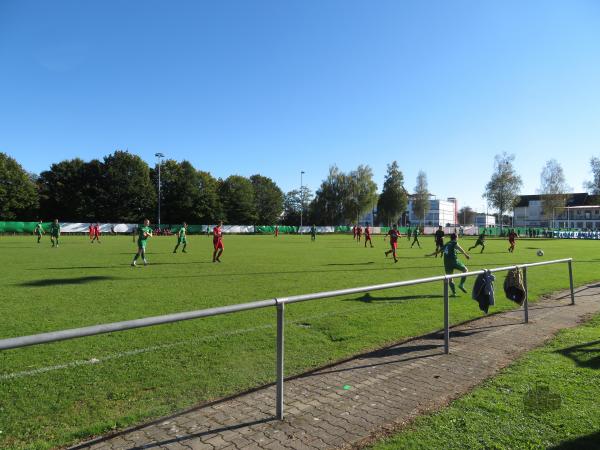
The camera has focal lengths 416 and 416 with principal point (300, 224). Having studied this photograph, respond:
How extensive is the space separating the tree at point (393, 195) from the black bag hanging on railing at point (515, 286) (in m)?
80.7

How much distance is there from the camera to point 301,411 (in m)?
3.96

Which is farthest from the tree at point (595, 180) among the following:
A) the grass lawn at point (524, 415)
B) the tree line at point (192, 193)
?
the grass lawn at point (524, 415)

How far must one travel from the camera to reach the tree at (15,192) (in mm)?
61375

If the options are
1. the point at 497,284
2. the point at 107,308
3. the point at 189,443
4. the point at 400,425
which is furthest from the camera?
the point at 497,284

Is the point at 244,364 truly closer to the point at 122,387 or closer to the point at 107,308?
the point at 122,387

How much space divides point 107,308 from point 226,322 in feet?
9.40

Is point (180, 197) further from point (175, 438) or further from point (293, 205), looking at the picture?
point (175, 438)

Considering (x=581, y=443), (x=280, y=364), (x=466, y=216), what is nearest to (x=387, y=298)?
(x=280, y=364)

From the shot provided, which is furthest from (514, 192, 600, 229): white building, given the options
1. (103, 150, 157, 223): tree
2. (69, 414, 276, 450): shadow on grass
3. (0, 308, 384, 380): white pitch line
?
(69, 414, 276, 450): shadow on grass

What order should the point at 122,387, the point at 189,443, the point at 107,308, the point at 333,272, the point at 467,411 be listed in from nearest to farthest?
the point at 189,443 < the point at 467,411 < the point at 122,387 < the point at 107,308 < the point at 333,272

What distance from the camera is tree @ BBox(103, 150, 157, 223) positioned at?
69.4m

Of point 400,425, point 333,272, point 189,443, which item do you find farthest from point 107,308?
point 333,272

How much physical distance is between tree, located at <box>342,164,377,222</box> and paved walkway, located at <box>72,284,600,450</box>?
82445mm

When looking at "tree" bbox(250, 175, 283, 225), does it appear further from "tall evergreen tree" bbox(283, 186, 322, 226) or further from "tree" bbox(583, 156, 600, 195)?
"tree" bbox(583, 156, 600, 195)
